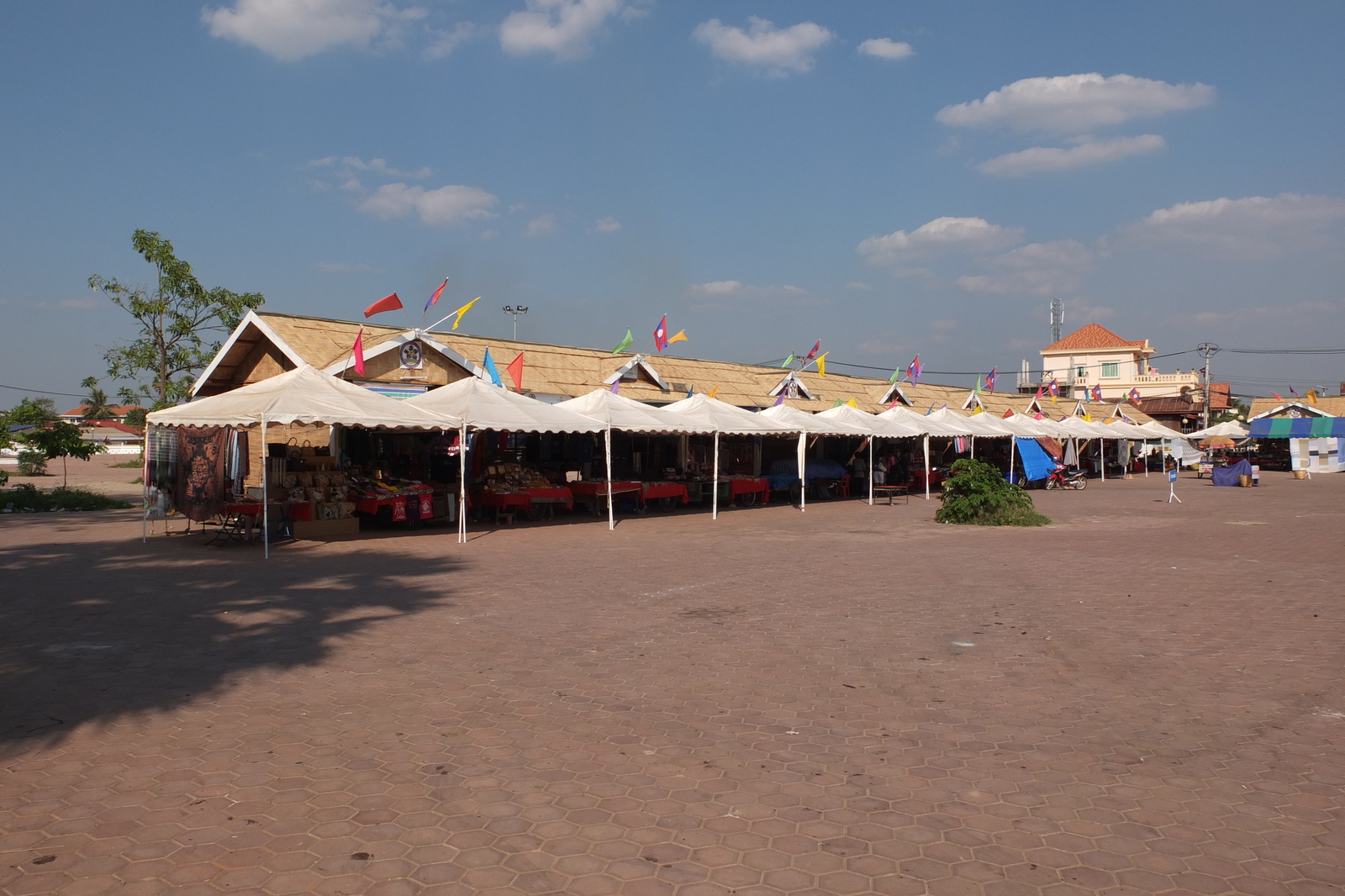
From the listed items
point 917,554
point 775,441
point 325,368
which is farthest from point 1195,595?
point 775,441

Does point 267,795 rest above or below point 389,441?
below

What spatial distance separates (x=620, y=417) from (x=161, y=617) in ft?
34.4

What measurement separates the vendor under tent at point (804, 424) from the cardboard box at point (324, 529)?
10139mm

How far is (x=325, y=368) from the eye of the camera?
711 inches

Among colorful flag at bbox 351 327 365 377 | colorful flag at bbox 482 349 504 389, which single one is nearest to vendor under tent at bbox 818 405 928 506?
colorful flag at bbox 482 349 504 389

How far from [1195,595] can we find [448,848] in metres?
8.96

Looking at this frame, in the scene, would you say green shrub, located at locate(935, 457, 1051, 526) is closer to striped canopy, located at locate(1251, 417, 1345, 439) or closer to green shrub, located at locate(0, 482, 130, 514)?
green shrub, located at locate(0, 482, 130, 514)

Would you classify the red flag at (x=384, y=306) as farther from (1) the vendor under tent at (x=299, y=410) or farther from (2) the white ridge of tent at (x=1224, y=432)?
(2) the white ridge of tent at (x=1224, y=432)

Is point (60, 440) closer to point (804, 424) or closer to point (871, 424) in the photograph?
point (804, 424)

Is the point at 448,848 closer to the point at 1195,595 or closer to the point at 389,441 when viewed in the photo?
the point at 1195,595

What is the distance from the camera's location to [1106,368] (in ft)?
255

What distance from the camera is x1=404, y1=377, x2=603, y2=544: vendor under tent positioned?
15.3 m

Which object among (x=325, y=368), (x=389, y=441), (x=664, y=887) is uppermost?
(x=325, y=368)

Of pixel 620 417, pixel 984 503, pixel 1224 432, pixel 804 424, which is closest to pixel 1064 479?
pixel 804 424
